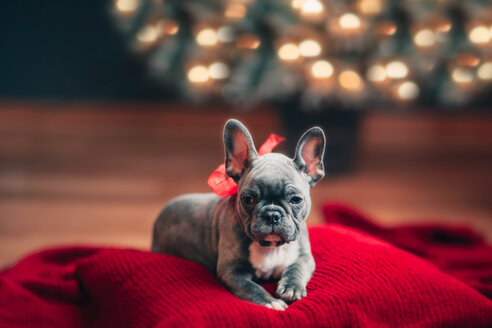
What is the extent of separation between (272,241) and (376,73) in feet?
4.27

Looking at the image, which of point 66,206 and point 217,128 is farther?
point 217,128

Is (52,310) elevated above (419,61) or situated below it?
below

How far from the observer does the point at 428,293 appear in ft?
2.97

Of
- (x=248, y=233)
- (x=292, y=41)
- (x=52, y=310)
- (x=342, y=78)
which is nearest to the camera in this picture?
(x=248, y=233)

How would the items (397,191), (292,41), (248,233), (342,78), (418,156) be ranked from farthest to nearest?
(418,156) → (397,191) → (342,78) → (292,41) → (248,233)

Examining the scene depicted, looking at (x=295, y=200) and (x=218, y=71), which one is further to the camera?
(x=218, y=71)

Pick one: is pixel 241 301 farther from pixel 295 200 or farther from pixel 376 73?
pixel 376 73

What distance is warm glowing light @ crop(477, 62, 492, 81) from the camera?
1868 mm

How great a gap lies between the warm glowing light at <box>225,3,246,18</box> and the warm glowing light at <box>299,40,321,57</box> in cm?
24

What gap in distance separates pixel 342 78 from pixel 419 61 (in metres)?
0.30

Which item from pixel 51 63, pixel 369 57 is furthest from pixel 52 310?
pixel 51 63

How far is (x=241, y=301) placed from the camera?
0.79m

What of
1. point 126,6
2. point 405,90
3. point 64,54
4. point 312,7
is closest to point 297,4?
point 312,7

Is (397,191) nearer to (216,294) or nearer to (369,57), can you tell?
(369,57)
